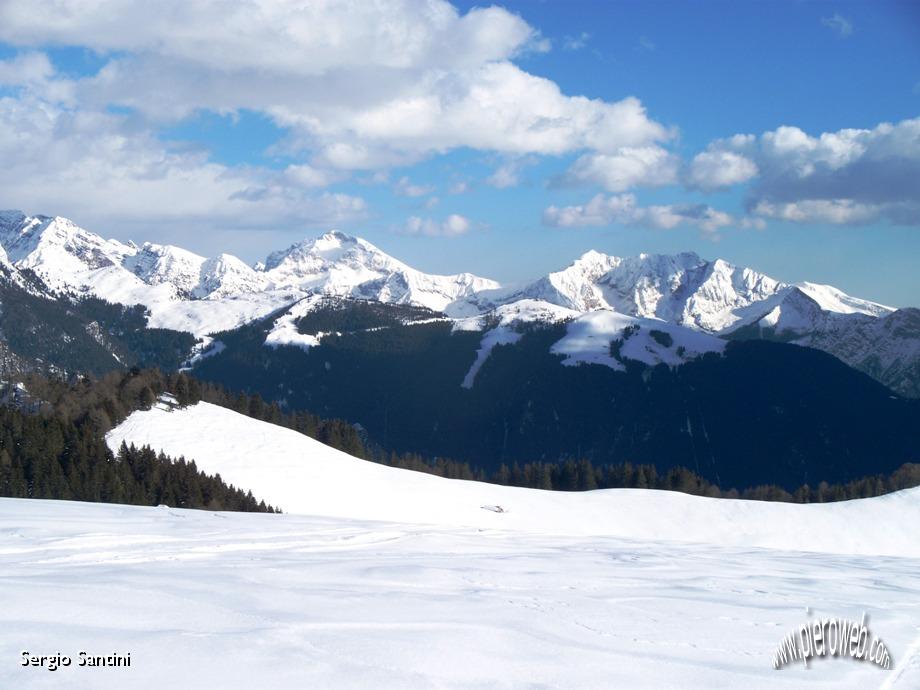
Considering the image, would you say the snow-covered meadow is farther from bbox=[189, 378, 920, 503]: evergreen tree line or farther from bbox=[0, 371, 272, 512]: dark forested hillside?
bbox=[189, 378, 920, 503]: evergreen tree line

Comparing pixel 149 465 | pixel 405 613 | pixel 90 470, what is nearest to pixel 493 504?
pixel 149 465

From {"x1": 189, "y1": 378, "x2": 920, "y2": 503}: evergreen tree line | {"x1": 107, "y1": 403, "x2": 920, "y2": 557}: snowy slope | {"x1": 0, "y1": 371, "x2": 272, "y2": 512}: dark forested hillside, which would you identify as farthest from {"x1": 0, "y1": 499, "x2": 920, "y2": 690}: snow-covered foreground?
{"x1": 189, "y1": 378, "x2": 920, "y2": 503}: evergreen tree line

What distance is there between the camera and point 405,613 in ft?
39.9

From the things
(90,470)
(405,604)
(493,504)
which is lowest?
(493,504)

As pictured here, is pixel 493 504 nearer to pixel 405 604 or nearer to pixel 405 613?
pixel 405 604

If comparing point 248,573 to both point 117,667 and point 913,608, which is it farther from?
point 913,608

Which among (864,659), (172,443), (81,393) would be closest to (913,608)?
(864,659)

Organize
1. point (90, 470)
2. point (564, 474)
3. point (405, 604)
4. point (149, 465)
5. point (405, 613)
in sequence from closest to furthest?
point (405, 613), point (405, 604), point (90, 470), point (149, 465), point (564, 474)

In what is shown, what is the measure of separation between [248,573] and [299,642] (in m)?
5.45

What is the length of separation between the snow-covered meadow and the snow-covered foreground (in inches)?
1.8

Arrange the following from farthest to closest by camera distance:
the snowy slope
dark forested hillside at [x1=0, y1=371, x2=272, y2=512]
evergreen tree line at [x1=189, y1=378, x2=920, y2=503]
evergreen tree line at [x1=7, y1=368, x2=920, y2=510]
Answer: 1. evergreen tree line at [x1=189, y1=378, x2=920, y2=503]
2. the snowy slope
3. evergreen tree line at [x1=7, y1=368, x2=920, y2=510]
4. dark forested hillside at [x1=0, y1=371, x2=272, y2=512]

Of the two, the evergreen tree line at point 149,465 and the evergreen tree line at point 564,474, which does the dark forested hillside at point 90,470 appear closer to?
the evergreen tree line at point 149,465

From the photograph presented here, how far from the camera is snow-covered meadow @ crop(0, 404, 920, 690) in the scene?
372 inches

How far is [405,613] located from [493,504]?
1859 inches
